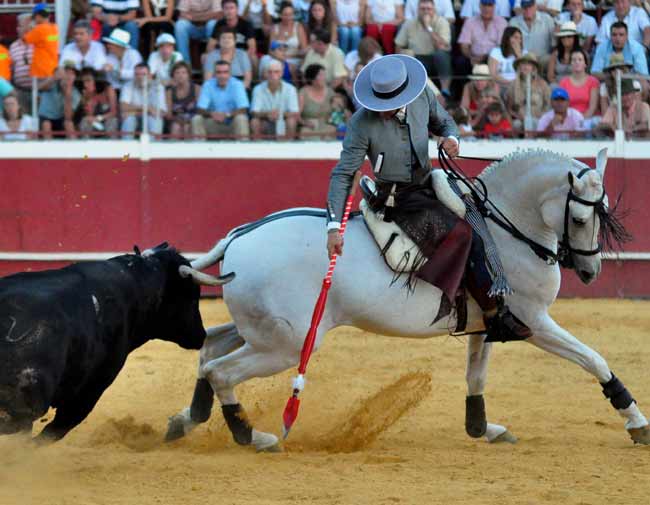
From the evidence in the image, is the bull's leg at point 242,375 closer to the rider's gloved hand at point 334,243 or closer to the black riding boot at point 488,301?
the rider's gloved hand at point 334,243

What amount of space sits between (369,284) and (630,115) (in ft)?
21.1

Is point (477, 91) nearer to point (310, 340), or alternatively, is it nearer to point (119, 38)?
point (119, 38)

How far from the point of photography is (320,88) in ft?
40.5

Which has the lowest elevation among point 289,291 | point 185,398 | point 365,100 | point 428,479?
point 185,398

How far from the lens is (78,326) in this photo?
5645 millimetres

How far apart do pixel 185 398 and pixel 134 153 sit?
4.70 meters

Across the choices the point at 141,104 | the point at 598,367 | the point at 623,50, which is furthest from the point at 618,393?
the point at 141,104

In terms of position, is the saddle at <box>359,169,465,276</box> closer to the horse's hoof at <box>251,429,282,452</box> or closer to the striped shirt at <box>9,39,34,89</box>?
the horse's hoof at <box>251,429,282,452</box>

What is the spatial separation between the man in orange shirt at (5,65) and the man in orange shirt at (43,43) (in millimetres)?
261

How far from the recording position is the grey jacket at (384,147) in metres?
6.50

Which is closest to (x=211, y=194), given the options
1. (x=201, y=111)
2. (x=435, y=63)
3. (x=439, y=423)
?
(x=201, y=111)

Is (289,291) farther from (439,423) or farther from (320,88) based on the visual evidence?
(320,88)

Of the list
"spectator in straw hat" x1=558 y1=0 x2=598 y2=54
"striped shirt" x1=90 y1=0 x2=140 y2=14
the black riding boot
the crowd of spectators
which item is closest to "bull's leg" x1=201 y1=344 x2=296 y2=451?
the black riding boot

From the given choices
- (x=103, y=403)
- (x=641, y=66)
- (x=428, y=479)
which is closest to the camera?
(x=428, y=479)
